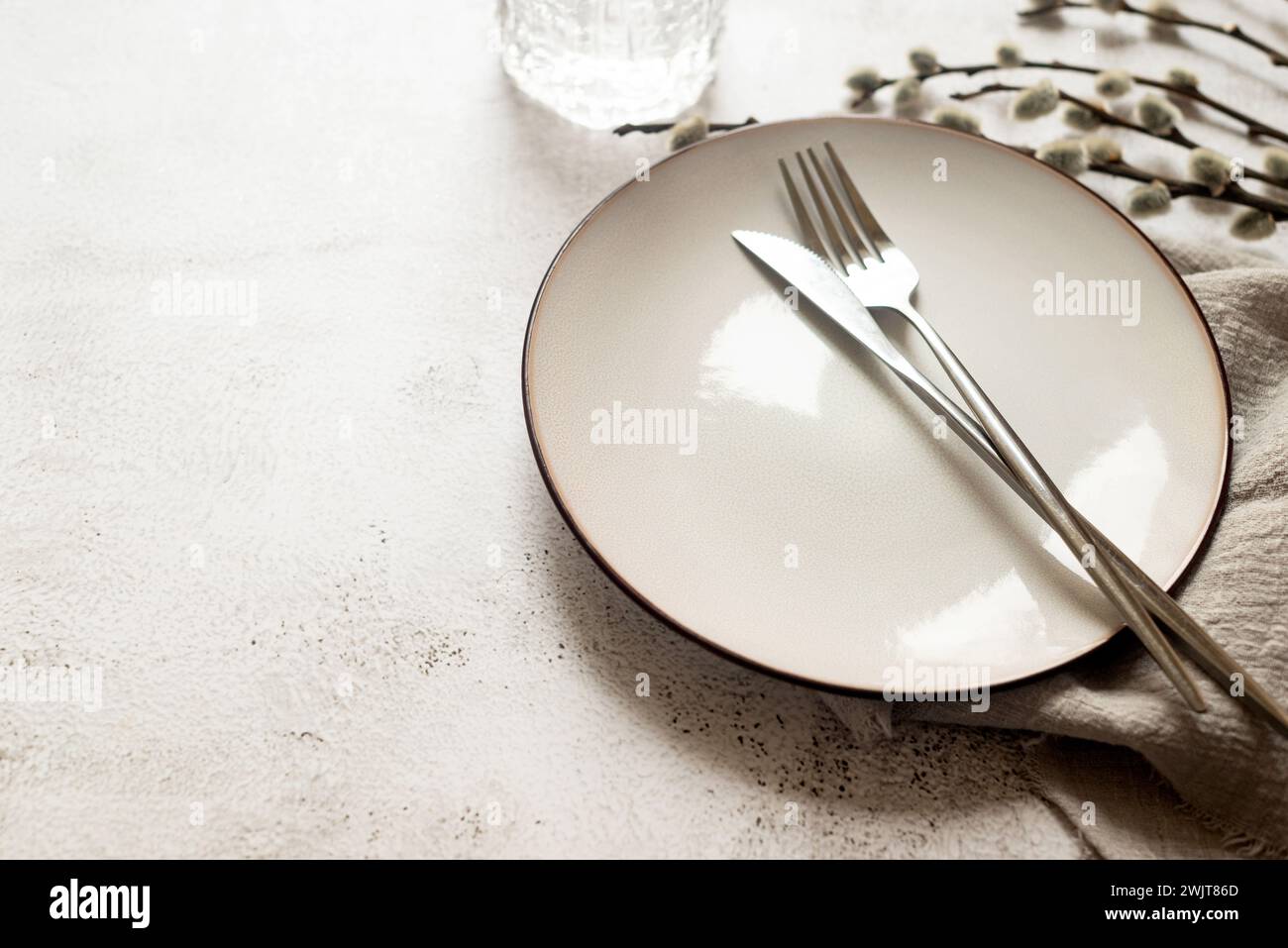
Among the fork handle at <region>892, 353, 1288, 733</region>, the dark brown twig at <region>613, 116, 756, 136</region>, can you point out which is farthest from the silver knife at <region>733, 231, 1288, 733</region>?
the dark brown twig at <region>613, 116, 756, 136</region>

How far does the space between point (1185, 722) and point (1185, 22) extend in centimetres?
53

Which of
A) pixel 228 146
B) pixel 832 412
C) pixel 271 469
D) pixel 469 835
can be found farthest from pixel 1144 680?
pixel 228 146

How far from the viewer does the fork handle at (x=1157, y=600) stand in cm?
42

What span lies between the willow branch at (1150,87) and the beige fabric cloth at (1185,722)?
258 millimetres

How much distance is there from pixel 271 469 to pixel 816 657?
29cm

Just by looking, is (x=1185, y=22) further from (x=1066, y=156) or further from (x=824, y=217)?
(x=824, y=217)

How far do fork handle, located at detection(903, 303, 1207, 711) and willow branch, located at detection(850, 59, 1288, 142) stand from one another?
0.78ft

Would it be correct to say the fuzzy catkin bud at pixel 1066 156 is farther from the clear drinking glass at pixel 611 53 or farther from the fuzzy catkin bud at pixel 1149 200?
the clear drinking glass at pixel 611 53

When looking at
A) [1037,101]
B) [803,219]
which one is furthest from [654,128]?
[1037,101]

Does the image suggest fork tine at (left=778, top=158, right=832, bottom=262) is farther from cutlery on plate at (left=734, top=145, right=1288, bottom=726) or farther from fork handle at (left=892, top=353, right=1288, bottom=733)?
fork handle at (left=892, top=353, right=1288, bottom=733)

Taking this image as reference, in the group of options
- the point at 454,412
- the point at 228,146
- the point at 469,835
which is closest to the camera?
the point at 469,835

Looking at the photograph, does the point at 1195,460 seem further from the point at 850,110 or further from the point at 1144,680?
the point at 850,110

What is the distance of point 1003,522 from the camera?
493mm

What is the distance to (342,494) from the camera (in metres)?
0.53
